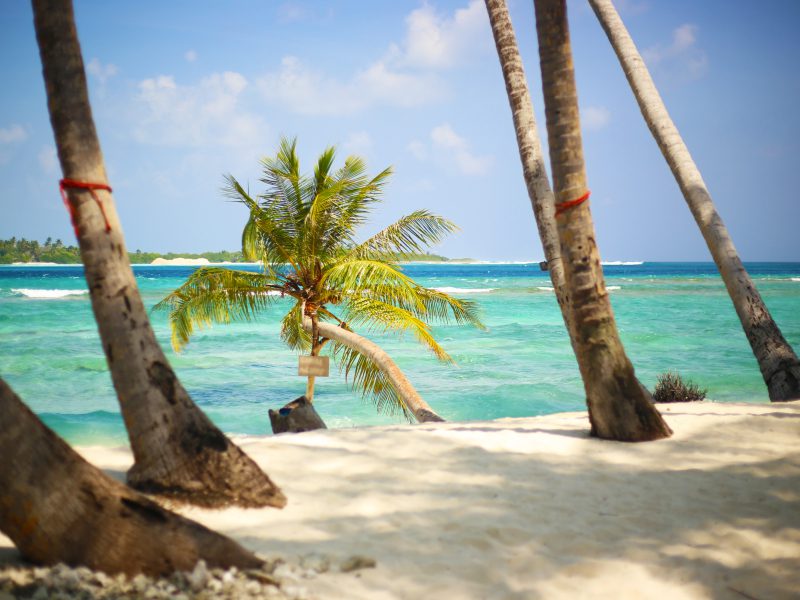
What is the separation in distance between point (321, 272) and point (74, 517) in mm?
7701

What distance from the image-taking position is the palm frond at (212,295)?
9484mm

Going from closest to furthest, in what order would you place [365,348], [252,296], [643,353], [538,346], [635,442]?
[635,442]
[365,348]
[252,296]
[643,353]
[538,346]

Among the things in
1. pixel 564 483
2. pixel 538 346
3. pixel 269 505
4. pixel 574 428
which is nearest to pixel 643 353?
pixel 538 346

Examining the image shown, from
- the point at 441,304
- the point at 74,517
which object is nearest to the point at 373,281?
the point at 441,304

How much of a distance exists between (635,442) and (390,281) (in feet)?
16.6

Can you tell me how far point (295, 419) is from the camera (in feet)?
22.0

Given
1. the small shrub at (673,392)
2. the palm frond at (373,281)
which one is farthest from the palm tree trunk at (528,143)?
the small shrub at (673,392)

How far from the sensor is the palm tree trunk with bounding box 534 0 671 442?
15.7 ft

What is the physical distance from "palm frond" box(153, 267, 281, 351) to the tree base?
2.95m

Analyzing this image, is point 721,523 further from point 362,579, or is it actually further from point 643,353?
point 643,353

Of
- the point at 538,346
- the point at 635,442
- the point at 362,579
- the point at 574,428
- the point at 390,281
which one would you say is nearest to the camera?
the point at 362,579

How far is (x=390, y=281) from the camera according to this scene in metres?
9.23

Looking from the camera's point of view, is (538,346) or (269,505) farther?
(538,346)

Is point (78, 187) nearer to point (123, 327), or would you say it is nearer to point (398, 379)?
point (123, 327)
